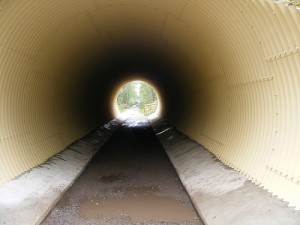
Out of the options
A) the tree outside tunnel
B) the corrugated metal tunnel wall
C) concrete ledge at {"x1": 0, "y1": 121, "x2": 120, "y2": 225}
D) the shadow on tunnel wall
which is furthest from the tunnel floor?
the tree outside tunnel

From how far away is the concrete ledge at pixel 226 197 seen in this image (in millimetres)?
5781

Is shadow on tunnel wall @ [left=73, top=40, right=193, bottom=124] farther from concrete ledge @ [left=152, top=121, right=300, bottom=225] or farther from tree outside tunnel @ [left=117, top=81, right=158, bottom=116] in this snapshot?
tree outside tunnel @ [left=117, top=81, right=158, bottom=116]

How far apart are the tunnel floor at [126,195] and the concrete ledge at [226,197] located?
0.29 meters

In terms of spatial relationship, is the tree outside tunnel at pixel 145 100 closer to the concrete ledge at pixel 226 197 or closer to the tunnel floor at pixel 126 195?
the tunnel floor at pixel 126 195

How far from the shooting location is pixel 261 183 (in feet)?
22.8

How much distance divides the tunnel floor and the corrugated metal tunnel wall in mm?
1306

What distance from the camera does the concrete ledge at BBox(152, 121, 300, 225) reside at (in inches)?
228

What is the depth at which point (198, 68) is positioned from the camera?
41.4 feet

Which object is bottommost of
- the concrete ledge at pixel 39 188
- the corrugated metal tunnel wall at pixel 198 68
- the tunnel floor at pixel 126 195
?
the tunnel floor at pixel 126 195

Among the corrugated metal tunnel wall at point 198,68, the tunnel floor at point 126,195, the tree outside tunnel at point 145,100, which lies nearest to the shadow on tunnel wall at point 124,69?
the corrugated metal tunnel wall at point 198,68

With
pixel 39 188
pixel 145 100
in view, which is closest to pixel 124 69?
pixel 39 188

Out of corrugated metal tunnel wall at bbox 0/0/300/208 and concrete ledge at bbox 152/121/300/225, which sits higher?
corrugated metal tunnel wall at bbox 0/0/300/208

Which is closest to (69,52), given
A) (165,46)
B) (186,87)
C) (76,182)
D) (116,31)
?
(116,31)

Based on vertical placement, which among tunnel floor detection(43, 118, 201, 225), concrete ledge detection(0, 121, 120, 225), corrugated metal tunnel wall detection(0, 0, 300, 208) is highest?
corrugated metal tunnel wall detection(0, 0, 300, 208)
